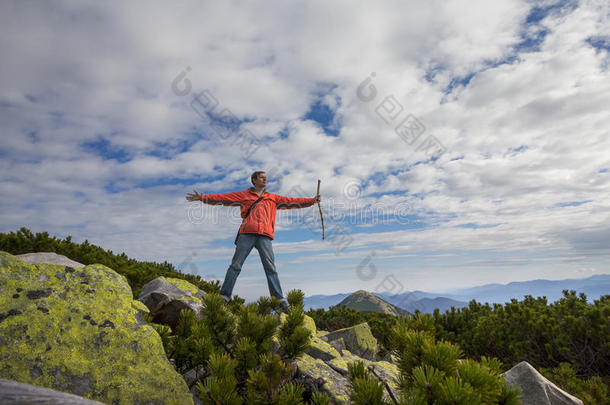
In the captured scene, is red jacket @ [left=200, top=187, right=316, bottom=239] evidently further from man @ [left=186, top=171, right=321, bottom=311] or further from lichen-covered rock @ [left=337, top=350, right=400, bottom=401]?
lichen-covered rock @ [left=337, top=350, right=400, bottom=401]

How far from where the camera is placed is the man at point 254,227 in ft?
27.6

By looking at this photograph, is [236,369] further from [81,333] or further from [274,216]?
[274,216]

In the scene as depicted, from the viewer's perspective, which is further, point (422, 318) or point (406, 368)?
point (422, 318)

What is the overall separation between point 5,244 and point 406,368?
1218 centimetres

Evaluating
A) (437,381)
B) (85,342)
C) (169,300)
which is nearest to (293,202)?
(169,300)

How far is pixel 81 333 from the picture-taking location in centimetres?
300

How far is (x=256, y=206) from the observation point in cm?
891

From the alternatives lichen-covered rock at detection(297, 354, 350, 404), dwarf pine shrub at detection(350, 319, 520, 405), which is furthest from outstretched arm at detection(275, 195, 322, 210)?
dwarf pine shrub at detection(350, 319, 520, 405)

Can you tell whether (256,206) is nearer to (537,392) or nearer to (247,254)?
(247,254)

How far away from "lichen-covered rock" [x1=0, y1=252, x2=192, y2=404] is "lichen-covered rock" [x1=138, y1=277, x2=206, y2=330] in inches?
48.3

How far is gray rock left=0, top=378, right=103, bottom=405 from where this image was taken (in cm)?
156

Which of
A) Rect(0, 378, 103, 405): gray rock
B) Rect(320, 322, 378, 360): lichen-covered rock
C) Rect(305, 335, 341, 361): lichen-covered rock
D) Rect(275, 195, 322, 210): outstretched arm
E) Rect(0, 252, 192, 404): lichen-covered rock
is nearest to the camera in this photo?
Rect(0, 378, 103, 405): gray rock

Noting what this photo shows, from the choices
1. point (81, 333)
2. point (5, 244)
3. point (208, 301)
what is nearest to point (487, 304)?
point (208, 301)

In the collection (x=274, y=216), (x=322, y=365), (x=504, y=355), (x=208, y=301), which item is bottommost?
(x=504, y=355)
